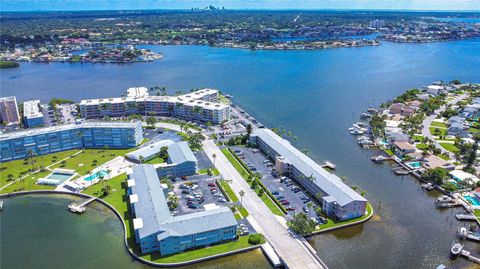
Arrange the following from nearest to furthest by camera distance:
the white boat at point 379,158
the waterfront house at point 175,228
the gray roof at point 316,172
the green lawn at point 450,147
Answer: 1. the waterfront house at point 175,228
2. the gray roof at point 316,172
3. the white boat at point 379,158
4. the green lawn at point 450,147

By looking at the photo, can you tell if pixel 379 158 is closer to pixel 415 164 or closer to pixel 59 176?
pixel 415 164

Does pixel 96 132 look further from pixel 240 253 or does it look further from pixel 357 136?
pixel 357 136

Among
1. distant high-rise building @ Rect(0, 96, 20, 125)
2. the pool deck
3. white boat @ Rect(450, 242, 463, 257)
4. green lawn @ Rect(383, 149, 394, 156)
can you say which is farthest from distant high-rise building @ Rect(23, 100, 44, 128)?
white boat @ Rect(450, 242, 463, 257)

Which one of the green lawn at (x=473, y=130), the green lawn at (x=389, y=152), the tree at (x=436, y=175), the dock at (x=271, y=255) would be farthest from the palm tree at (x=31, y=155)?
the green lawn at (x=473, y=130)

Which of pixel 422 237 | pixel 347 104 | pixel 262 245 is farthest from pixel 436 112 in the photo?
pixel 262 245

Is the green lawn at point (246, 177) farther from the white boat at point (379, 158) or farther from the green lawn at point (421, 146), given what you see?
the green lawn at point (421, 146)

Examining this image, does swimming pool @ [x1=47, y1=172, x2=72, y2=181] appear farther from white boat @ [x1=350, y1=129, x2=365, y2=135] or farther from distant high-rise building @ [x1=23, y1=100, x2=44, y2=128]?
white boat @ [x1=350, y1=129, x2=365, y2=135]

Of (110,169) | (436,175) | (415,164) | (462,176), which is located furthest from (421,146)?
(110,169)
